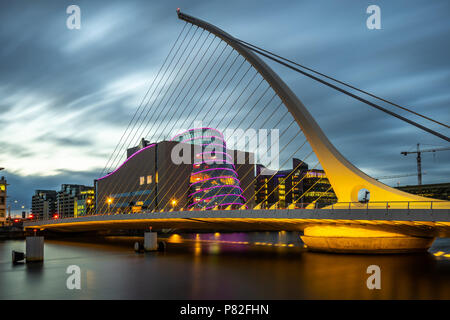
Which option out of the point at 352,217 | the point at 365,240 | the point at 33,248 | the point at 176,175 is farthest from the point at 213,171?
the point at 352,217

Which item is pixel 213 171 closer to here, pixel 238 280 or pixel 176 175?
pixel 176 175

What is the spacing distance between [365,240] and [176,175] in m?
68.9

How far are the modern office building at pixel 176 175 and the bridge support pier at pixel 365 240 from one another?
5088 cm

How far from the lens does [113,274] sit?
20.9 metres

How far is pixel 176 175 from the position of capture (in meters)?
94.3

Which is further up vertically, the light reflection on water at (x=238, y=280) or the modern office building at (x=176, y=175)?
the modern office building at (x=176, y=175)

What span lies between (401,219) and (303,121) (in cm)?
1005

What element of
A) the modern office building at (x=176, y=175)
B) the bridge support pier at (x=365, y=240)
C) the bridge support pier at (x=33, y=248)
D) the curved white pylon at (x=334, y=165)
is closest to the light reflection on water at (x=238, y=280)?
the bridge support pier at (x=33, y=248)

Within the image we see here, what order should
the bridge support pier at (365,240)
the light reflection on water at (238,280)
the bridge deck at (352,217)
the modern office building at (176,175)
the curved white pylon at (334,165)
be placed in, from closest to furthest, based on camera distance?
the light reflection on water at (238,280) → the bridge deck at (352,217) → the curved white pylon at (334,165) → the bridge support pier at (365,240) → the modern office building at (176,175)

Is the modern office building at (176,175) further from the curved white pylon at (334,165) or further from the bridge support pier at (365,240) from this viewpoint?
the curved white pylon at (334,165)

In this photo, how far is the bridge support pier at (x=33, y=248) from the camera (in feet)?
89.2
